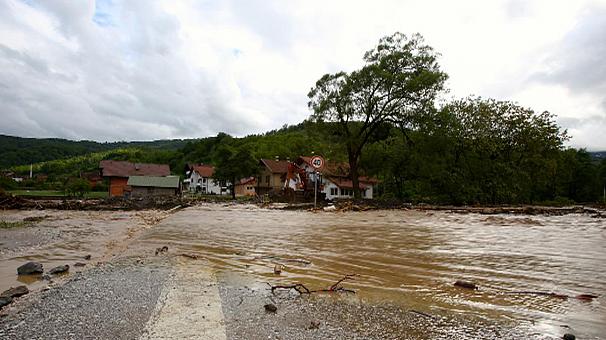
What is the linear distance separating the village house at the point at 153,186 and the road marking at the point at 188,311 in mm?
57015

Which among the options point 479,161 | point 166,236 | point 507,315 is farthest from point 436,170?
point 507,315

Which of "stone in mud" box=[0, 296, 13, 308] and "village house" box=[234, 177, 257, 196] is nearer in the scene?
"stone in mud" box=[0, 296, 13, 308]

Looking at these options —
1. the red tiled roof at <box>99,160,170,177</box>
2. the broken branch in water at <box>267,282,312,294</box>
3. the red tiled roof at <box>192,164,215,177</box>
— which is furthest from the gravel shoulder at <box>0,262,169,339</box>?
the red tiled roof at <box>192,164,215,177</box>

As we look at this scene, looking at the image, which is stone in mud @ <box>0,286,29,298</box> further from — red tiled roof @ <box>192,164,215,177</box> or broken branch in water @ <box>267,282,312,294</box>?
red tiled roof @ <box>192,164,215,177</box>

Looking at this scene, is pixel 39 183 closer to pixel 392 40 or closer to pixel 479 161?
pixel 392 40

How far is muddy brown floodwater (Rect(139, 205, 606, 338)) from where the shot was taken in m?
3.82

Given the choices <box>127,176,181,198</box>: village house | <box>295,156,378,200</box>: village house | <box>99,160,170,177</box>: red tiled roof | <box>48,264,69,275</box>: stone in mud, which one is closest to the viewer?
<box>48,264,69,275</box>: stone in mud

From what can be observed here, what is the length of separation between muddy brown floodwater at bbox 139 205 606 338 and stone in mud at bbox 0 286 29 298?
265 cm

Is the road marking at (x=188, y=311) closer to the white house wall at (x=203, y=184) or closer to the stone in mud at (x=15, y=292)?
the stone in mud at (x=15, y=292)

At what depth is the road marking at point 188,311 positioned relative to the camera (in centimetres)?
304

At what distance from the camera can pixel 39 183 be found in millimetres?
65312

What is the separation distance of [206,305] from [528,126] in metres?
35.1

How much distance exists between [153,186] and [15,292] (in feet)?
191

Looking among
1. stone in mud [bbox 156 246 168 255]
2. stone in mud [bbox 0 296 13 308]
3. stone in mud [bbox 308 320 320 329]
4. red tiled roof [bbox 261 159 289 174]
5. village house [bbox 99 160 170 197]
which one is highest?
red tiled roof [bbox 261 159 289 174]
